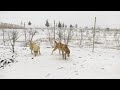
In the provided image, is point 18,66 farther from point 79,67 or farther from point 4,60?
point 79,67

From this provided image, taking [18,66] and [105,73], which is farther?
[18,66]

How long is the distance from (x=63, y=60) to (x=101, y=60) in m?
1.84

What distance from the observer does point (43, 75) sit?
619cm

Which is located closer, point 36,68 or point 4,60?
point 36,68

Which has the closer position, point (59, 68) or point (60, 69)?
point (60, 69)

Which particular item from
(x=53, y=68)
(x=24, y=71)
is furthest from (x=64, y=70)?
(x=24, y=71)

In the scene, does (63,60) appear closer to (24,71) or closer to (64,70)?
(64,70)

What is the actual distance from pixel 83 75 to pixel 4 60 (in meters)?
3.69
